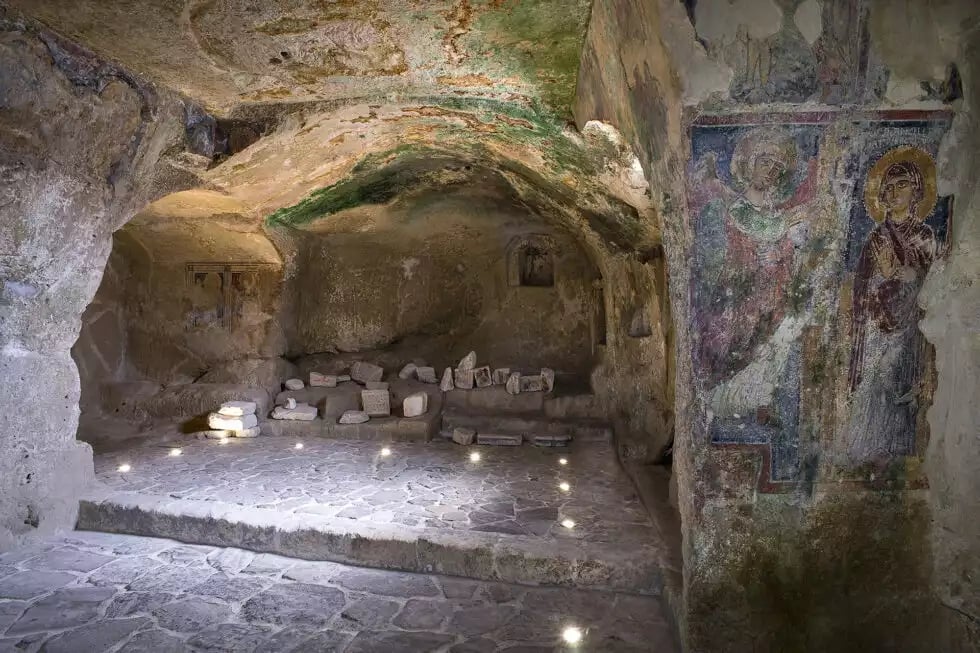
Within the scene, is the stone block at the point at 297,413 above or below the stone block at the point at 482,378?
below

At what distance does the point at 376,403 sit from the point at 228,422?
5.87ft

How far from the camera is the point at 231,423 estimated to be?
23.6ft

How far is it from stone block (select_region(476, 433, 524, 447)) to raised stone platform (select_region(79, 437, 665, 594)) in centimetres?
44

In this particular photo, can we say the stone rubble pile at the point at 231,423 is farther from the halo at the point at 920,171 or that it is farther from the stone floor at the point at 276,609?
the halo at the point at 920,171

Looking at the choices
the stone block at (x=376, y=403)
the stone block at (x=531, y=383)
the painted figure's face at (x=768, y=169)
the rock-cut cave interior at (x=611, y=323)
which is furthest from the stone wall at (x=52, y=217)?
the stone block at (x=531, y=383)

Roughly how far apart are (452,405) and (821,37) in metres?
5.95

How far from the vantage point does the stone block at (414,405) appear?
7.43 meters

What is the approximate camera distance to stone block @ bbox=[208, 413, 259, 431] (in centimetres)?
719

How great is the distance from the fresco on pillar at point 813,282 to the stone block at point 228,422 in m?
5.96

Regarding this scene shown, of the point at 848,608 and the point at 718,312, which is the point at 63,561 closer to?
the point at 718,312

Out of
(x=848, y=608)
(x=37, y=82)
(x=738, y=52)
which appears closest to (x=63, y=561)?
(x=37, y=82)

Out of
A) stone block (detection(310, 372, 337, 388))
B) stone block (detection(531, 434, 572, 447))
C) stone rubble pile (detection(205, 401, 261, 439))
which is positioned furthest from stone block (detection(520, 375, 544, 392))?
stone rubble pile (detection(205, 401, 261, 439))

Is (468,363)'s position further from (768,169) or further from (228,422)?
(768,169)

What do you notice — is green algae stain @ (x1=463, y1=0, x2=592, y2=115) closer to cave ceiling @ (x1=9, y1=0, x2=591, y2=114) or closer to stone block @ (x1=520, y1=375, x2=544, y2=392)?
cave ceiling @ (x1=9, y1=0, x2=591, y2=114)
